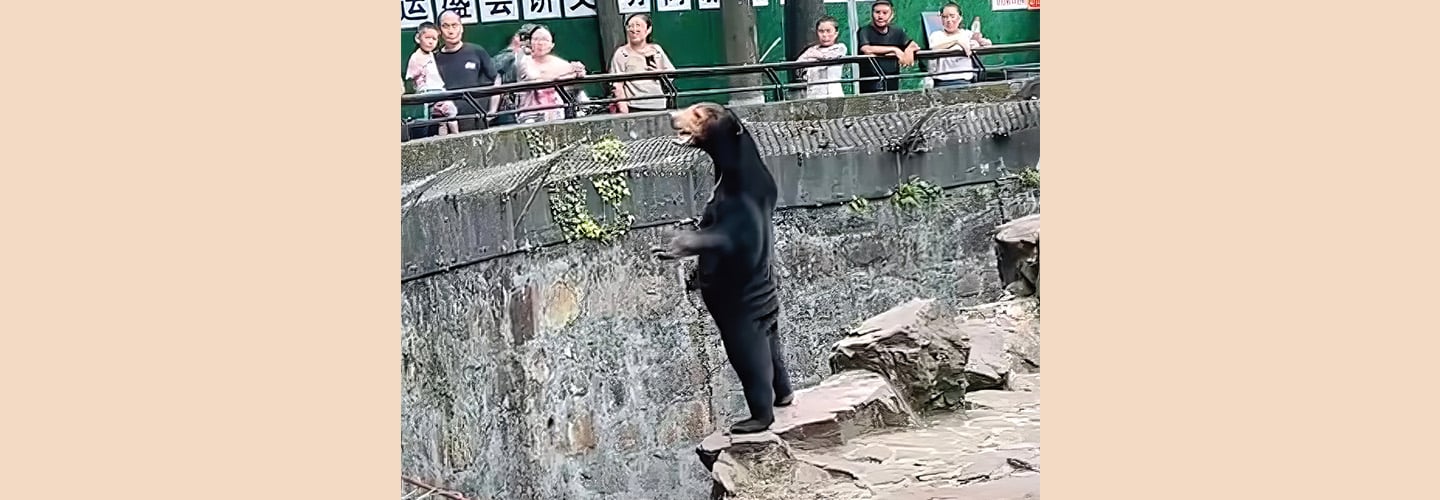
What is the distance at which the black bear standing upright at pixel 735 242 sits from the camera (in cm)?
543

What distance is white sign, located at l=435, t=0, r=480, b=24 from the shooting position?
5.36m

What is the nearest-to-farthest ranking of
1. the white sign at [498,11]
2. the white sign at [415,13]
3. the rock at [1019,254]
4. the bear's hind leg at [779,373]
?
the white sign at [415,13] < the white sign at [498,11] < the bear's hind leg at [779,373] < the rock at [1019,254]

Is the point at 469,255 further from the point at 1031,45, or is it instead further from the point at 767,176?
the point at 1031,45

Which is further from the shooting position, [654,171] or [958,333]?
[958,333]

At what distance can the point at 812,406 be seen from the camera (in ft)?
19.0

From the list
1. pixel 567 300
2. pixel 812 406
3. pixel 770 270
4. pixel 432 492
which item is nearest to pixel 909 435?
pixel 812 406

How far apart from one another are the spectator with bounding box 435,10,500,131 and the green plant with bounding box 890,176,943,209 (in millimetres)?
1397

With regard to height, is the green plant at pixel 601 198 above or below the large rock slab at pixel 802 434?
above

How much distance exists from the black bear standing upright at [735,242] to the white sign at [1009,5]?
938mm

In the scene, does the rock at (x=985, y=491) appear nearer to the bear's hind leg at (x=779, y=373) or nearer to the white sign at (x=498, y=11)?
the bear's hind leg at (x=779, y=373)

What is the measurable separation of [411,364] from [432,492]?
18.3 inches

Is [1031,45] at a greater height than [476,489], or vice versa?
[1031,45]

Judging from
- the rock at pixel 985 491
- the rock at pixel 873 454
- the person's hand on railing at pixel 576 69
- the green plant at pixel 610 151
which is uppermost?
the person's hand on railing at pixel 576 69

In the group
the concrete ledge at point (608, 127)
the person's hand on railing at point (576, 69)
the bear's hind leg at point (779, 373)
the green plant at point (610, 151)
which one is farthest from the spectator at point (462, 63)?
the bear's hind leg at point (779, 373)
